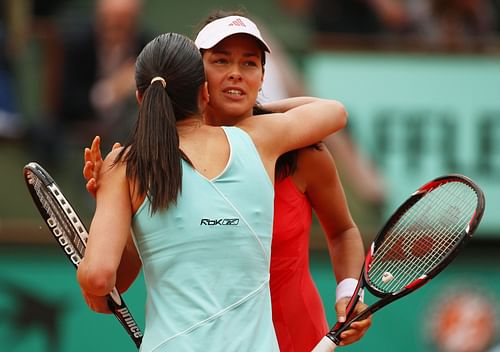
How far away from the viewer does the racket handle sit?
142 inches

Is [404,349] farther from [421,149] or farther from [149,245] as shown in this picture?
[149,245]

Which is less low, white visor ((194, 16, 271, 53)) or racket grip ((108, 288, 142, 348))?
white visor ((194, 16, 271, 53))

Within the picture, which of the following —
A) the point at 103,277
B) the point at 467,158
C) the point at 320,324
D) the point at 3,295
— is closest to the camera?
the point at 103,277

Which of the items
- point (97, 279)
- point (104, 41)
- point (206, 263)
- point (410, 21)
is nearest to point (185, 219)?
point (206, 263)

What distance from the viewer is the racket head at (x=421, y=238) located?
3.77 m

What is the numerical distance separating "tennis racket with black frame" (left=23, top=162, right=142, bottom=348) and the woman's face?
54 centimetres

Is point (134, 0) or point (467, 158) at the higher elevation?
point (134, 0)

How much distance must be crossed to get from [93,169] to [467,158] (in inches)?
197

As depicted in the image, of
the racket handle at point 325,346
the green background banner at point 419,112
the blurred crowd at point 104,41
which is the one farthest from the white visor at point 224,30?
the green background banner at point 419,112

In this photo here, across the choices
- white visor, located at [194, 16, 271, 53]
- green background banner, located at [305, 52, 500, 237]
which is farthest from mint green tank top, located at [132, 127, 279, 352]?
green background banner, located at [305, 52, 500, 237]

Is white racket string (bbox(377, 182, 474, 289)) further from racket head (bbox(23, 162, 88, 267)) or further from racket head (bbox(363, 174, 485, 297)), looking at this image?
racket head (bbox(23, 162, 88, 267))

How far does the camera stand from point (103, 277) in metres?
3.18

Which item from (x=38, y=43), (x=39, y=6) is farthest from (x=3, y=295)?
(x=39, y=6)

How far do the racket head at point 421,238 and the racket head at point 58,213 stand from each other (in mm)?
890
